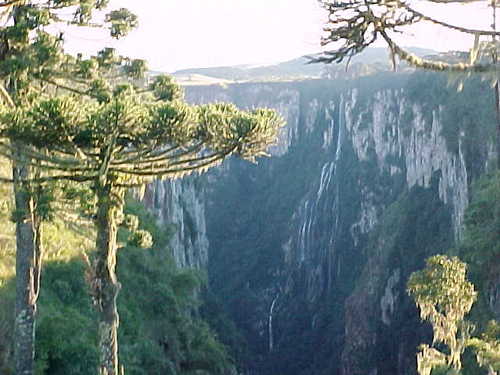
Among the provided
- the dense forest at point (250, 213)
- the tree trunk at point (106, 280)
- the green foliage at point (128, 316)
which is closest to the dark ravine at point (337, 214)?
the dense forest at point (250, 213)

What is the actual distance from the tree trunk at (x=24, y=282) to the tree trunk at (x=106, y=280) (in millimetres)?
2305

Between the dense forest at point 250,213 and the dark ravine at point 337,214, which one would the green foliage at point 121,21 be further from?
the dark ravine at point 337,214

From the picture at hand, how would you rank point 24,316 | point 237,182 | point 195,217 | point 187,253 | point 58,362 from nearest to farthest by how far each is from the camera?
point 24,316 → point 58,362 → point 187,253 → point 195,217 → point 237,182

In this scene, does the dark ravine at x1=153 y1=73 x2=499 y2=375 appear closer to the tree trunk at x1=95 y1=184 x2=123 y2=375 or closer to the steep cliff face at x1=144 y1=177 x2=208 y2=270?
the steep cliff face at x1=144 y1=177 x2=208 y2=270

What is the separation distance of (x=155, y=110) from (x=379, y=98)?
6846 cm

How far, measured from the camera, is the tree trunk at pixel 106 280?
7.27 m

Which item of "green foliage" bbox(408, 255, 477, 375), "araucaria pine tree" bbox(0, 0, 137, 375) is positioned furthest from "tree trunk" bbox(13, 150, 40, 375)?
"green foliage" bbox(408, 255, 477, 375)

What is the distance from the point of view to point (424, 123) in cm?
5906

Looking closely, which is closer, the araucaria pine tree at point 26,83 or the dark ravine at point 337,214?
the araucaria pine tree at point 26,83

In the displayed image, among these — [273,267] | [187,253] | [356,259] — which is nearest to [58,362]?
[187,253]

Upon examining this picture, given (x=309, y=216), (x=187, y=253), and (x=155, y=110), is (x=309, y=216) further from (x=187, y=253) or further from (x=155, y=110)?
(x=155, y=110)

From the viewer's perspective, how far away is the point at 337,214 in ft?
242

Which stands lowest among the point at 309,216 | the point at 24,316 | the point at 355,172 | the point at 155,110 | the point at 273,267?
→ the point at 273,267

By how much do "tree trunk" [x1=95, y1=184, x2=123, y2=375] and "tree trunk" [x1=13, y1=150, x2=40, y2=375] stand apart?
2.30m
